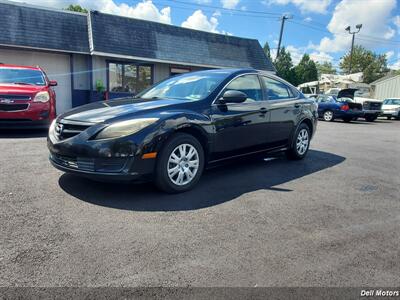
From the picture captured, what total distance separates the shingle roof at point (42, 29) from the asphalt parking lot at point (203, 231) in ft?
36.7

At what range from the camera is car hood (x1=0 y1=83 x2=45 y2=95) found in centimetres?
748

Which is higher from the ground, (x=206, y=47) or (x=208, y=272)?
(x=206, y=47)

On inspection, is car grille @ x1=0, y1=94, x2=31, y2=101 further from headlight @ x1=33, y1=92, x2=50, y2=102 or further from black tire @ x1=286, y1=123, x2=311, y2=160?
black tire @ x1=286, y1=123, x2=311, y2=160

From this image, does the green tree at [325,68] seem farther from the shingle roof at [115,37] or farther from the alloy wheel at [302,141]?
the alloy wheel at [302,141]

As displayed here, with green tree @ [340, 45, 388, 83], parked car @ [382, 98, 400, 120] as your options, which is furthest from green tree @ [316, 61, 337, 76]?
parked car @ [382, 98, 400, 120]

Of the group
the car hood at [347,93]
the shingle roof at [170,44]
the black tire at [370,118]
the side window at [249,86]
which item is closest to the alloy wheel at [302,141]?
the side window at [249,86]

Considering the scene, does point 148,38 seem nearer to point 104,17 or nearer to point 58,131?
point 104,17

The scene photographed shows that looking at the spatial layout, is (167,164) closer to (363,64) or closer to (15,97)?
(15,97)

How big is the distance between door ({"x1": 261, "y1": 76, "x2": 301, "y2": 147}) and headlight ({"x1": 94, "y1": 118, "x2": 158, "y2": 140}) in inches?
94.7

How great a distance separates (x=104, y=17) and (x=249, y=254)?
16.5m

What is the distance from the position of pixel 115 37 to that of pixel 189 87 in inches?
512

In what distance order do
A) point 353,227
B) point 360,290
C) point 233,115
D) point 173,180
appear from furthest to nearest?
point 233,115
point 173,180
point 353,227
point 360,290

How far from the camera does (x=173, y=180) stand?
4102mm

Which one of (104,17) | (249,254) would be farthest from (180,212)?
(104,17)
